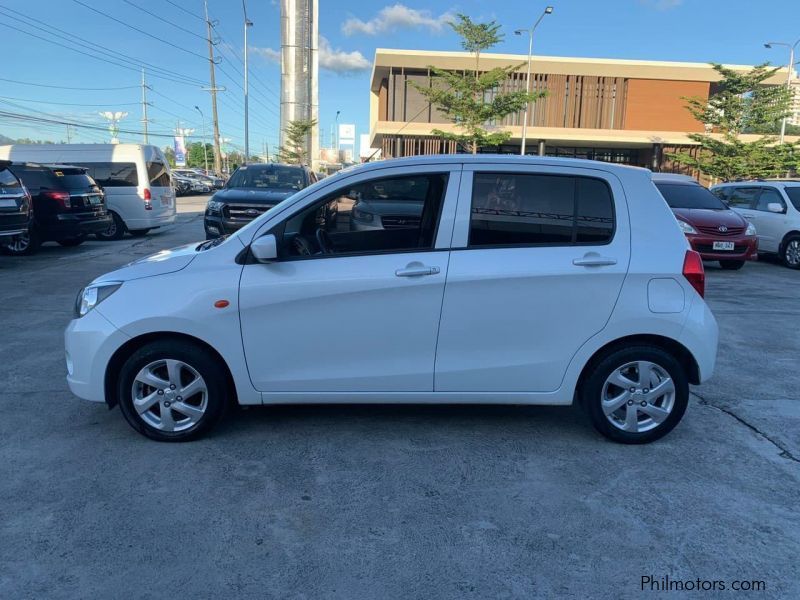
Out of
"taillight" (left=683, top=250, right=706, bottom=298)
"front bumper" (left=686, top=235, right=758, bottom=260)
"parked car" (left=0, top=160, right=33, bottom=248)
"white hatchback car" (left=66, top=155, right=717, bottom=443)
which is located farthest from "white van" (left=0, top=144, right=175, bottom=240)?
"taillight" (left=683, top=250, right=706, bottom=298)

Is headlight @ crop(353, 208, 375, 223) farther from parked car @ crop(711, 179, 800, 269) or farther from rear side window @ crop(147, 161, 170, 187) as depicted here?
rear side window @ crop(147, 161, 170, 187)

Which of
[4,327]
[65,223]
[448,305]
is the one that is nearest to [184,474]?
[448,305]

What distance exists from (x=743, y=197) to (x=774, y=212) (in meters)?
1.05

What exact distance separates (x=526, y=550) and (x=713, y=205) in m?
11.6

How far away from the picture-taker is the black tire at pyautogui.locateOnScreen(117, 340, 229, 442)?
3.94 m

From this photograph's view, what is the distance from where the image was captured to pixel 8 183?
11.2 metres

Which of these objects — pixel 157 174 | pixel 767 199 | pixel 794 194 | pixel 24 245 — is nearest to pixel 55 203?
pixel 24 245

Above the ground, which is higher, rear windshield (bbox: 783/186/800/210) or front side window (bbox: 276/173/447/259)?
rear windshield (bbox: 783/186/800/210)

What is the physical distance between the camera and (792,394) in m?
5.24

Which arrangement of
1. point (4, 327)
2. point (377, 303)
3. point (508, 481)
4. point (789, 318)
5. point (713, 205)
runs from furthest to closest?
point (713, 205) → point (789, 318) → point (4, 327) → point (377, 303) → point (508, 481)

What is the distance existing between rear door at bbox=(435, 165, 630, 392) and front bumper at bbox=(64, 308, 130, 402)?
2034 mm

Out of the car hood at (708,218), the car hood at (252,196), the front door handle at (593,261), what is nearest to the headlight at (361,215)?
the front door handle at (593,261)

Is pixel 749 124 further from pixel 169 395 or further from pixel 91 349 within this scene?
pixel 91 349

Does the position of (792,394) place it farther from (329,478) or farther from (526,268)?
(329,478)
